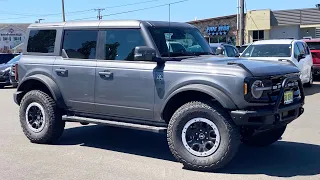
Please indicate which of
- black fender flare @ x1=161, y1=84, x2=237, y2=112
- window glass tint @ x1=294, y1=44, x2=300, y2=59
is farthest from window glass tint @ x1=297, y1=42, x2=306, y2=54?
black fender flare @ x1=161, y1=84, x2=237, y2=112

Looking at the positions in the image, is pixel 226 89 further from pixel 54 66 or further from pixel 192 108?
pixel 54 66

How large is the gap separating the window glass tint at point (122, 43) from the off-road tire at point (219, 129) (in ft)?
4.20

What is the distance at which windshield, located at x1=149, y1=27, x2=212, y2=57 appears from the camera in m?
6.63

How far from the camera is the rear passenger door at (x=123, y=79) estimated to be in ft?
20.9

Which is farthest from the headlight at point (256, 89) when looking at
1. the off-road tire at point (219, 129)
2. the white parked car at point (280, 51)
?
the white parked car at point (280, 51)

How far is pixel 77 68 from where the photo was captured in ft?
23.4

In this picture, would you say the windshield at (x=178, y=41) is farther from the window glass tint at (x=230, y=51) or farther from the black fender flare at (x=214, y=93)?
the window glass tint at (x=230, y=51)

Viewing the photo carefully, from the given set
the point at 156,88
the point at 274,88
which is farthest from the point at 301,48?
the point at 156,88

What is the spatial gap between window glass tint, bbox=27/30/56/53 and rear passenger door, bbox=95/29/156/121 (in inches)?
44.9

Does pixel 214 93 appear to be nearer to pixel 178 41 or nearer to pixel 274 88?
pixel 274 88

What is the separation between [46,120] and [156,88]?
7.58 feet

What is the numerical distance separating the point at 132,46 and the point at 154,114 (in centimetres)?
114

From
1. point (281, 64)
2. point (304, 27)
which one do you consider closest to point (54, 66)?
point (281, 64)

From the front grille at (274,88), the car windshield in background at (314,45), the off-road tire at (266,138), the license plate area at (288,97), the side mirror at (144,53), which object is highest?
the car windshield in background at (314,45)
